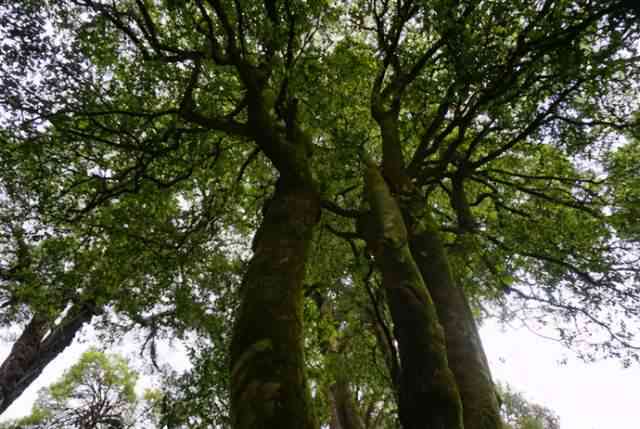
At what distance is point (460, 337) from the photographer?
15.6 feet

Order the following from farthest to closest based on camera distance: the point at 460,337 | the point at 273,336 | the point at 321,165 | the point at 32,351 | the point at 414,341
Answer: the point at 32,351, the point at 321,165, the point at 460,337, the point at 414,341, the point at 273,336

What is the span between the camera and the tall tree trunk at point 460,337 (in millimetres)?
4012

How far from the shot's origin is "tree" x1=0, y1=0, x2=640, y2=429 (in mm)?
3318

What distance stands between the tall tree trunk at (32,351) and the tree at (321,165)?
12.6 ft

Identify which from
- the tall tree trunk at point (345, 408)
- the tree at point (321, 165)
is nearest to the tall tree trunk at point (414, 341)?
the tree at point (321, 165)

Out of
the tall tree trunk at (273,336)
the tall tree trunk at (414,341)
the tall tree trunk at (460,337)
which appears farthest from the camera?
the tall tree trunk at (460,337)

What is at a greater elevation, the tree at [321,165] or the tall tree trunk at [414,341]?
the tree at [321,165]

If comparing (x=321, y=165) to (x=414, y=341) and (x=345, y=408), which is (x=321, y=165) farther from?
(x=345, y=408)

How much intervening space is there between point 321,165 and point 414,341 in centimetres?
451

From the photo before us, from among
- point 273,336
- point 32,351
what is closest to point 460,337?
point 273,336

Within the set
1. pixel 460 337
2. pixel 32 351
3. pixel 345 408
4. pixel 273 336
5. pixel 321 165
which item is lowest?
pixel 273 336

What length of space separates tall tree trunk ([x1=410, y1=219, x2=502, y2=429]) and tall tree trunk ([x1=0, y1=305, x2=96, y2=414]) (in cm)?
1034

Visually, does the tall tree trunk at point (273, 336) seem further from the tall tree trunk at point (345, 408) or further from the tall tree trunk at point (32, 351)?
the tall tree trunk at point (32, 351)

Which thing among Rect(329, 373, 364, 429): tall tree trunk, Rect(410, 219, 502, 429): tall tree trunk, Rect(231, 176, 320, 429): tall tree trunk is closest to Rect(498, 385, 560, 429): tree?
Rect(329, 373, 364, 429): tall tree trunk
